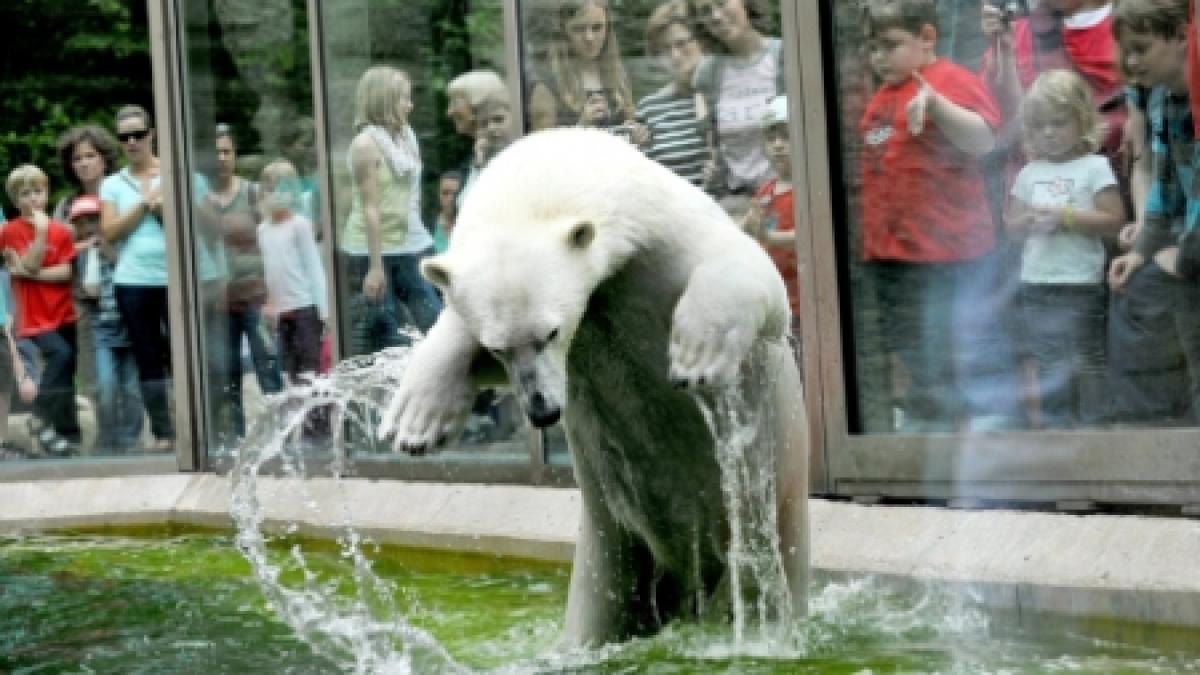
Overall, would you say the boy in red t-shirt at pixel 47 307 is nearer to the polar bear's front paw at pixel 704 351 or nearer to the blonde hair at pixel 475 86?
the blonde hair at pixel 475 86

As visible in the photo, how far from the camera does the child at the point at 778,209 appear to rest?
7520 mm

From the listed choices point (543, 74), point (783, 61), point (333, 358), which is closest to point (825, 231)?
point (783, 61)

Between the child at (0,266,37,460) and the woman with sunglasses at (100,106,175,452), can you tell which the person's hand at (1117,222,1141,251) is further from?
the child at (0,266,37,460)

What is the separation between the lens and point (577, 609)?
5.23 metres

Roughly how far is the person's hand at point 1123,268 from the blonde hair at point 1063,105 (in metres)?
0.35

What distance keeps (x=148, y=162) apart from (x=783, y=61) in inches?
202

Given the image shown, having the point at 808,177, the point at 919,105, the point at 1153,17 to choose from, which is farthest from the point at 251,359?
the point at 1153,17

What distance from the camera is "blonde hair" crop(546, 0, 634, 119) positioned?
8.23 meters

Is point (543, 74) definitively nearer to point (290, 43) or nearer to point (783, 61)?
point (783, 61)

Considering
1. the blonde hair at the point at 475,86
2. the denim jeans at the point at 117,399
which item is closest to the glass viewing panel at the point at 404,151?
the blonde hair at the point at 475,86

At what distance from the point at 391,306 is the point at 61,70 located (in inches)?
159

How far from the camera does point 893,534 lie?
6.57 meters

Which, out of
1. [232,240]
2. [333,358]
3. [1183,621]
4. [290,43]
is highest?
[290,43]

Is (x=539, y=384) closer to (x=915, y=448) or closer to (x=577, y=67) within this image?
(x=915, y=448)
